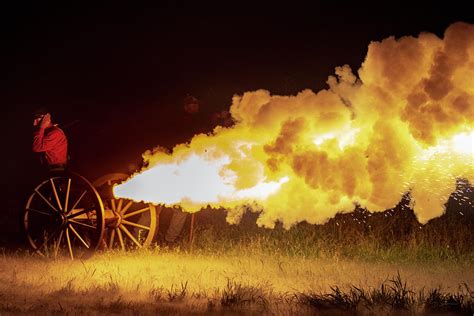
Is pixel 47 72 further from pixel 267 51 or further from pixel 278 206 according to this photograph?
pixel 278 206

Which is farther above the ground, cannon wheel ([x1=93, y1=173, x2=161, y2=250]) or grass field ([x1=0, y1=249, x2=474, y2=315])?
cannon wheel ([x1=93, y1=173, x2=161, y2=250])

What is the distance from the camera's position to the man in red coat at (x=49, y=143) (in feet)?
36.1

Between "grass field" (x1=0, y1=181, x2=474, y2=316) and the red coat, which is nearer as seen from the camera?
"grass field" (x1=0, y1=181, x2=474, y2=316)

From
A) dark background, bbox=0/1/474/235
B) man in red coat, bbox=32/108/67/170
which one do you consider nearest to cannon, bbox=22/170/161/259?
man in red coat, bbox=32/108/67/170

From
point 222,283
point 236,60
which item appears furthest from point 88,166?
point 236,60

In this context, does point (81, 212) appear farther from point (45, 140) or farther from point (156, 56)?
point (156, 56)

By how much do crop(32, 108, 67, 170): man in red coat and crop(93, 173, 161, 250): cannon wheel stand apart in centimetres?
66

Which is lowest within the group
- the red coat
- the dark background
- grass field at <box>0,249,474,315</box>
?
grass field at <box>0,249,474,315</box>

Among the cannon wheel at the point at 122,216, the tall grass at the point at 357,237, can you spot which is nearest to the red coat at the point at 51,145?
the cannon wheel at the point at 122,216

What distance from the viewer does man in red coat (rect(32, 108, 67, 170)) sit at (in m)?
11.0

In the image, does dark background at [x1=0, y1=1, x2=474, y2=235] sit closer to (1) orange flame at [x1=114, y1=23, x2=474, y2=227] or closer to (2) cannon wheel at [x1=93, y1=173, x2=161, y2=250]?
(2) cannon wheel at [x1=93, y1=173, x2=161, y2=250]

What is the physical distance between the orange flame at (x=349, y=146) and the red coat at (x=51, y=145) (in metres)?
1.12

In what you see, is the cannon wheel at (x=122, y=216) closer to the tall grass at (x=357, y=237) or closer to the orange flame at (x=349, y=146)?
the orange flame at (x=349, y=146)

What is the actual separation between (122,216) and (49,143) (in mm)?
1442
